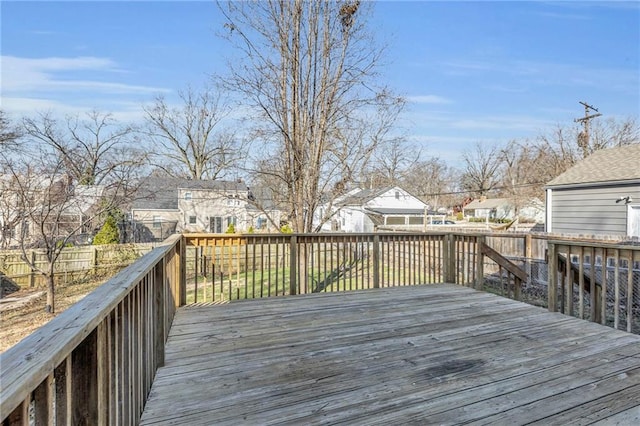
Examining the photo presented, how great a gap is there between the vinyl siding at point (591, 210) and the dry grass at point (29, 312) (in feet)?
43.3

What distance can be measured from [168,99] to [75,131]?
9.23m

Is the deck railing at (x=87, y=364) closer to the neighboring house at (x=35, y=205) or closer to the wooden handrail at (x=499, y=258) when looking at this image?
the wooden handrail at (x=499, y=258)

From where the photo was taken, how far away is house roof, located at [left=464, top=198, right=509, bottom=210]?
36906mm

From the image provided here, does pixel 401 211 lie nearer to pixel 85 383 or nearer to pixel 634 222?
pixel 634 222

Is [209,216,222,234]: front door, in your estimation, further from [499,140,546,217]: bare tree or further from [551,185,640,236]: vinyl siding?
[499,140,546,217]: bare tree

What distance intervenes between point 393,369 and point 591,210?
10787 millimetres

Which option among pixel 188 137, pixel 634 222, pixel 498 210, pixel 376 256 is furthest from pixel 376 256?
pixel 498 210

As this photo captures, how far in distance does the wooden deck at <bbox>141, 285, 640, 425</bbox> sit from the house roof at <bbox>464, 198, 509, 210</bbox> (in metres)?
35.9

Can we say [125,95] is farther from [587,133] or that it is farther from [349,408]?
[587,133]

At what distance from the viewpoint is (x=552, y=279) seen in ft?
13.0

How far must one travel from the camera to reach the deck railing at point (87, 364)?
0.61 meters

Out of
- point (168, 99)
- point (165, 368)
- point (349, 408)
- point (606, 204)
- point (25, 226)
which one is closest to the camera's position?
point (349, 408)

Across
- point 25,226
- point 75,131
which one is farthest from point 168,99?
point 25,226

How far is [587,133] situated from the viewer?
18297mm
